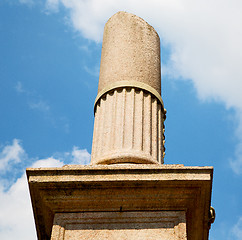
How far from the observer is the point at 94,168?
6.82m

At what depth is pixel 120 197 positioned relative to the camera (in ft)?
22.5

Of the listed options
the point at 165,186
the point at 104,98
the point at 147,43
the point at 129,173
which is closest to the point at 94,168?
the point at 129,173

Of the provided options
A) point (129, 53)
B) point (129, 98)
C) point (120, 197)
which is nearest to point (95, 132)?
point (129, 98)

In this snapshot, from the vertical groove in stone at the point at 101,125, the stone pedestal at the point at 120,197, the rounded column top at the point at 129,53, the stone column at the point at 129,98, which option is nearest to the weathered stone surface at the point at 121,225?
the stone pedestal at the point at 120,197

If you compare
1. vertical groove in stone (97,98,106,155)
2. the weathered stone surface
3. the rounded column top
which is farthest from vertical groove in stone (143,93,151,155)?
the weathered stone surface

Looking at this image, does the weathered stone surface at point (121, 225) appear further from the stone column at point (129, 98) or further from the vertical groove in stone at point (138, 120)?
the vertical groove in stone at point (138, 120)

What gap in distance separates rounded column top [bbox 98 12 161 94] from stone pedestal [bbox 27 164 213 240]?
2288 millimetres

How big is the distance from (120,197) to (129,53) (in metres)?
3.14

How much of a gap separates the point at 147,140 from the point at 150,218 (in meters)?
1.48

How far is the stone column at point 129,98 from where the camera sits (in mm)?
7809

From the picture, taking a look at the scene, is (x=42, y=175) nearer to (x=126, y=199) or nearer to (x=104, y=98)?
(x=126, y=199)

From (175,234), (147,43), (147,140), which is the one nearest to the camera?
(175,234)

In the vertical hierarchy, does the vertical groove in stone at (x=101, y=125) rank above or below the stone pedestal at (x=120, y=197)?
above

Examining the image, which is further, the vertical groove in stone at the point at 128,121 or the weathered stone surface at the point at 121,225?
the vertical groove in stone at the point at 128,121
